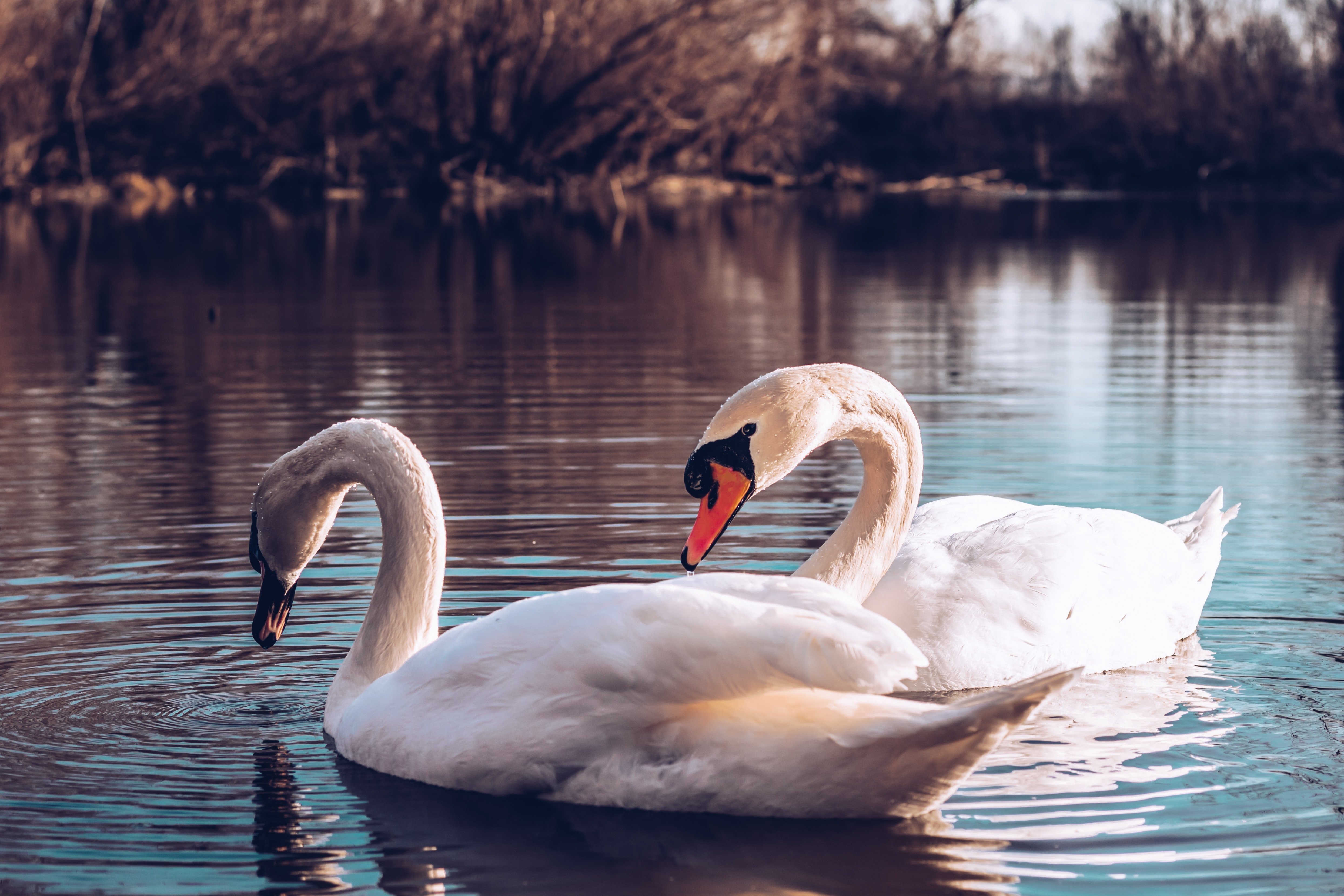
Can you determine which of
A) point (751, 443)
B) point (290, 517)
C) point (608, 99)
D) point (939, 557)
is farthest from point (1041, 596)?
point (608, 99)

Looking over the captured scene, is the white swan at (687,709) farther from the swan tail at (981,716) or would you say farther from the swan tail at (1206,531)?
the swan tail at (1206,531)

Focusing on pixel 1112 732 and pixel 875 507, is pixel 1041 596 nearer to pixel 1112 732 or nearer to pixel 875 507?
pixel 875 507

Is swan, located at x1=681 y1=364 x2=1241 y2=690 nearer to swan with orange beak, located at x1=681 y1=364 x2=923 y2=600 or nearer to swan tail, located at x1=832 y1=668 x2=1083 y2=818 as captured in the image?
swan with orange beak, located at x1=681 y1=364 x2=923 y2=600

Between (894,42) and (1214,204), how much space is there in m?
15.2

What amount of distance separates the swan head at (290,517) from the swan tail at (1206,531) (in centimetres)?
294

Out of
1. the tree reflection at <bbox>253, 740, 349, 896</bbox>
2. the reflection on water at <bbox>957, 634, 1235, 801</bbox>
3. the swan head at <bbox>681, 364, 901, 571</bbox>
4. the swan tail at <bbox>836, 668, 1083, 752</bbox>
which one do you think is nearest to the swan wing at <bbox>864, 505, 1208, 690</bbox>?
the reflection on water at <bbox>957, 634, 1235, 801</bbox>

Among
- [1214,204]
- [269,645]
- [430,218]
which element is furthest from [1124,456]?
[1214,204]

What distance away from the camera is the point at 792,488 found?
8570 millimetres

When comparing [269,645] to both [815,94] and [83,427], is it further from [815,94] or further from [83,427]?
[815,94]

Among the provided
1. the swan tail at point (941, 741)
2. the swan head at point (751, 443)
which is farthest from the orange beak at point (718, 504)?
the swan tail at point (941, 741)

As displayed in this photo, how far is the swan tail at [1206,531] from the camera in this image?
6.41m

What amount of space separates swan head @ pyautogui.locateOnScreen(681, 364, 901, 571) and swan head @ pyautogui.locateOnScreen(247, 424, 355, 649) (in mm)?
956

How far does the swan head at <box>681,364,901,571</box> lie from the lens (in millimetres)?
5188

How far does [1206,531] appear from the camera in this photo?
257 inches
